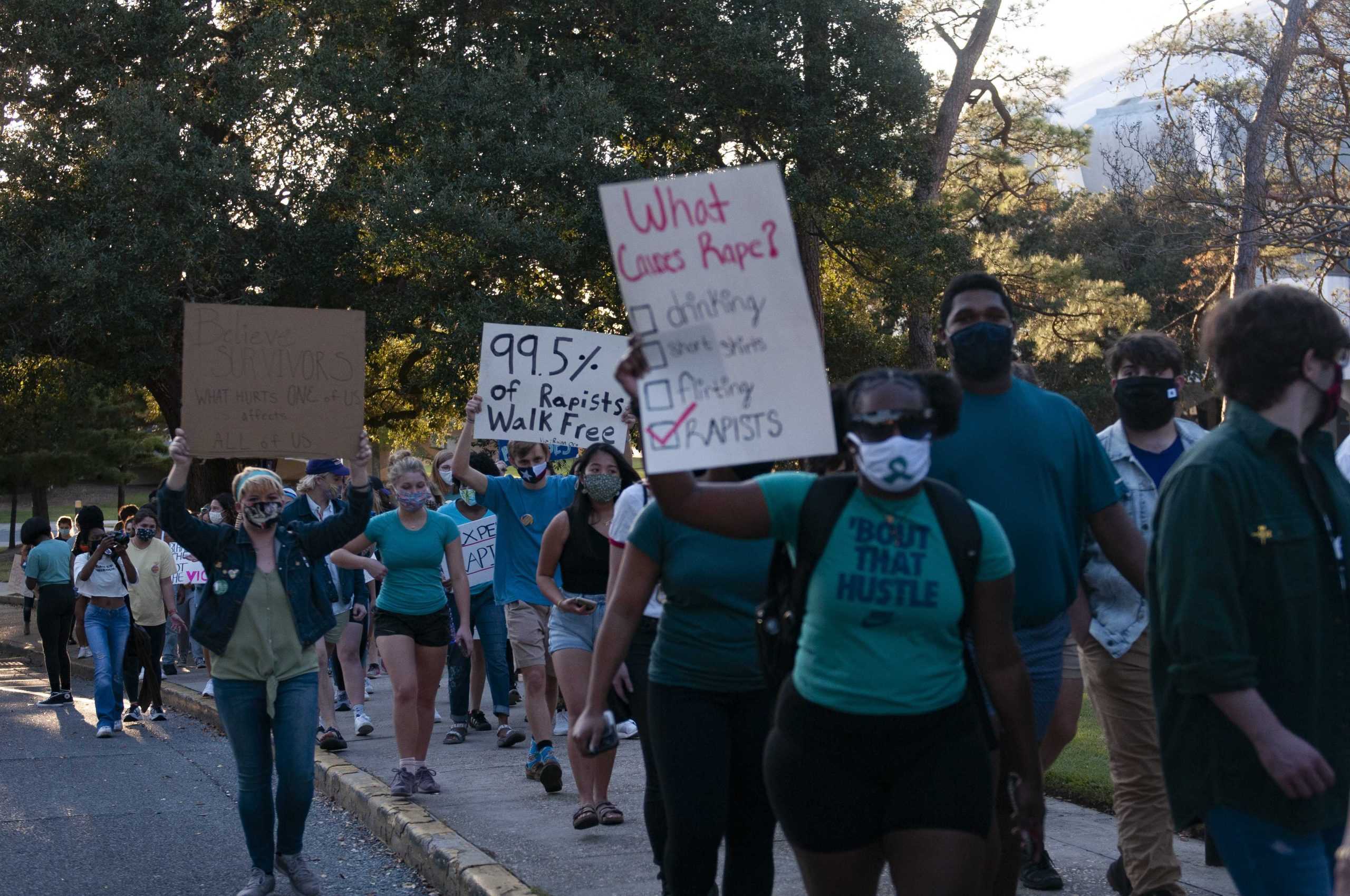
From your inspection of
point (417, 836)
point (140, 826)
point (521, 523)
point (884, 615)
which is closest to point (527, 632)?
point (521, 523)

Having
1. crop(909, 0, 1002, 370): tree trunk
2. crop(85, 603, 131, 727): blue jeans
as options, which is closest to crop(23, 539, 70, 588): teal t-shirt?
crop(85, 603, 131, 727): blue jeans

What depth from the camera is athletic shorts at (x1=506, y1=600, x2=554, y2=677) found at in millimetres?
8828

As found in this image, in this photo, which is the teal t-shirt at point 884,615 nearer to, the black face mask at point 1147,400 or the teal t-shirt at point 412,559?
the black face mask at point 1147,400

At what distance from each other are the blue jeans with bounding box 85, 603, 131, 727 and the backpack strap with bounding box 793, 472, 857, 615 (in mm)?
10501

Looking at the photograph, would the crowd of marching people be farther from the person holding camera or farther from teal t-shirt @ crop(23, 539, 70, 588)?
teal t-shirt @ crop(23, 539, 70, 588)

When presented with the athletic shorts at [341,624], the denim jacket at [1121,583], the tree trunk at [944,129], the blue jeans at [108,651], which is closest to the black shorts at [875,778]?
the denim jacket at [1121,583]

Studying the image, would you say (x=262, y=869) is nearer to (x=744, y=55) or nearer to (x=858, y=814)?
(x=858, y=814)

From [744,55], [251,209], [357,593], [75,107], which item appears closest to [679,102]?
[744,55]

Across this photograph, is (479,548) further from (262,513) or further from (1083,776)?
(1083,776)

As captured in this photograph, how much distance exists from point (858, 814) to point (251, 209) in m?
20.1

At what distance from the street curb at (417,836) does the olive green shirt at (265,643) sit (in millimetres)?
1040

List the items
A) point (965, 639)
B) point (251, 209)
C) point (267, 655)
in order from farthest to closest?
point (251, 209) → point (267, 655) → point (965, 639)

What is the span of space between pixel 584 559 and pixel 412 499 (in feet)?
6.32

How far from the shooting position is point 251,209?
21.8 metres
